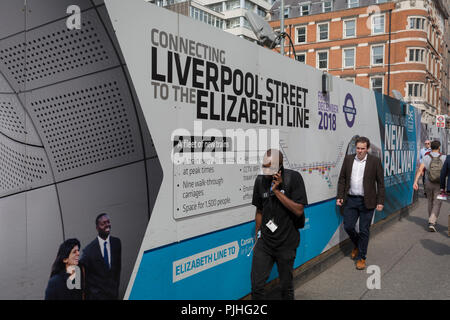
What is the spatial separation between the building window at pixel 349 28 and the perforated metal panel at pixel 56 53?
52.6 metres

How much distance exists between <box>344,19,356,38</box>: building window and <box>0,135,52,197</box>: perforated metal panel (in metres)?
53.0

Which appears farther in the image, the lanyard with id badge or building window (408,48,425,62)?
building window (408,48,425,62)

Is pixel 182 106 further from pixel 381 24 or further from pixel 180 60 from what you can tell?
pixel 381 24

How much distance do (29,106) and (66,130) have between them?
278 mm

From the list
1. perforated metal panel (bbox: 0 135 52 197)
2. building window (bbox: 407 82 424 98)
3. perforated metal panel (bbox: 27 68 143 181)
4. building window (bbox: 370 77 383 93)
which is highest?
building window (bbox: 370 77 383 93)

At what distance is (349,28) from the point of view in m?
50.9

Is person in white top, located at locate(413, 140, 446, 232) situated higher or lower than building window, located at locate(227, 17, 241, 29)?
lower

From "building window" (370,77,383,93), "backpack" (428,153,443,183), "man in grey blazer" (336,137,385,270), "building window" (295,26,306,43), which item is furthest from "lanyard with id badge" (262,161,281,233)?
"building window" (295,26,306,43)

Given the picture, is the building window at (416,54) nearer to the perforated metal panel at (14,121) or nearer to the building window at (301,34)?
the building window at (301,34)

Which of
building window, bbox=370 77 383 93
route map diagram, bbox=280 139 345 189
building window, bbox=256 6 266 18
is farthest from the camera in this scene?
building window, bbox=256 6 266 18

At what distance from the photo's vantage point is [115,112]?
9.43ft

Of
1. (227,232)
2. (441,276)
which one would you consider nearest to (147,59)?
(227,232)

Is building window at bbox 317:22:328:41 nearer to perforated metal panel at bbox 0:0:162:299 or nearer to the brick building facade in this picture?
the brick building facade

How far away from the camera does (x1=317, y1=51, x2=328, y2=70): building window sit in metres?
52.1
